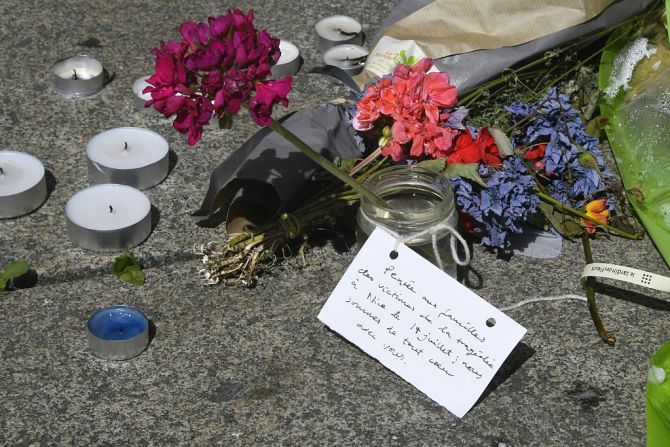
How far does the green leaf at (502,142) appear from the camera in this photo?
1765mm

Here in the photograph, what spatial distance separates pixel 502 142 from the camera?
1.77 meters

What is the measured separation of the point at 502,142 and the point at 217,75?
68cm

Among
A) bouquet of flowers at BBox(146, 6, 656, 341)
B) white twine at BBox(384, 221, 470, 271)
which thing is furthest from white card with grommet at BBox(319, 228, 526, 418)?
bouquet of flowers at BBox(146, 6, 656, 341)

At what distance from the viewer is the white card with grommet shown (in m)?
1.49

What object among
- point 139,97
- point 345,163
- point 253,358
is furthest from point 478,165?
point 139,97

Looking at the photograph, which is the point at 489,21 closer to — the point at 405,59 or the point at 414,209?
the point at 405,59

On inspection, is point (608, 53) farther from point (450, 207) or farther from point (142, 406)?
point (142, 406)

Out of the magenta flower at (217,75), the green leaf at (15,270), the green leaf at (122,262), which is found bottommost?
the green leaf at (122,262)

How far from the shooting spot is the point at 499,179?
1.70 m

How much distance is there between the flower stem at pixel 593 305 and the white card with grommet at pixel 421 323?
268mm

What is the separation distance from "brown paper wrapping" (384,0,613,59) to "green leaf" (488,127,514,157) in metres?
0.25

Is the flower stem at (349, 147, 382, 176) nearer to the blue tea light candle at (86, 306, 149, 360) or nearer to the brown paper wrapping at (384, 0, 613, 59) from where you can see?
the brown paper wrapping at (384, 0, 613, 59)

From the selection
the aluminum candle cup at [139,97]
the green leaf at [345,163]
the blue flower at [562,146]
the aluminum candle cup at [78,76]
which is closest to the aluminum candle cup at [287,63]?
the aluminum candle cup at [139,97]

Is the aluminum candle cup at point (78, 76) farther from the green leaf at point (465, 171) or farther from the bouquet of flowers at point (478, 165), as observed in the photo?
the green leaf at point (465, 171)
